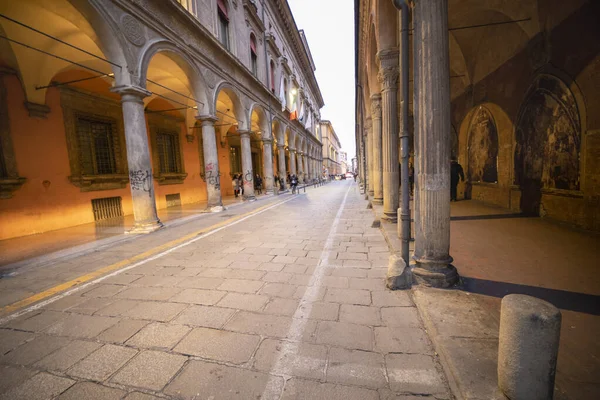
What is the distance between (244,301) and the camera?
3.00 meters

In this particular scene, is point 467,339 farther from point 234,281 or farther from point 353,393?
point 234,281

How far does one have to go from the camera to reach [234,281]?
360 centimetres

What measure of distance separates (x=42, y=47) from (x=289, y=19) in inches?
886

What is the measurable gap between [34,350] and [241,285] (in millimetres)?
2030

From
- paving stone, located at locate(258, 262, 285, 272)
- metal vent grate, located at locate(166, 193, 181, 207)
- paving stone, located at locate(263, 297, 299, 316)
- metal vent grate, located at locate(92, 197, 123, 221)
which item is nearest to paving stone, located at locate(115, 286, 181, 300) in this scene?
paving stone, located at locate(258, 262, 285, 272)

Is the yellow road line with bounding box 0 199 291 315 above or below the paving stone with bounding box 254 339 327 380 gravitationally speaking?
above

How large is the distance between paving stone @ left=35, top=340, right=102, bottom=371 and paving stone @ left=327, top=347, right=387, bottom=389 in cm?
218

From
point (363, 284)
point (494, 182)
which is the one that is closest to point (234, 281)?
point (363, 284)

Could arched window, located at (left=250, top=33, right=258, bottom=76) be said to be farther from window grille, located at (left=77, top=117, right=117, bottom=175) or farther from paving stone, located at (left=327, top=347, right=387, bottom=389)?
paving stone, located at (left=327, top=347, right=387, bottom=389)

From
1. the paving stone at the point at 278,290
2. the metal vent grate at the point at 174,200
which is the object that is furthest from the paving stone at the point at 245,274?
the metal vent grate at the point at 174,200

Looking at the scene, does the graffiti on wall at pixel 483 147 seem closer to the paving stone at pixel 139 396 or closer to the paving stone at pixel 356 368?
the paving stone at pixel 356 368

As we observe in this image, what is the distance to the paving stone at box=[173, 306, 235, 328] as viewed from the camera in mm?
2576

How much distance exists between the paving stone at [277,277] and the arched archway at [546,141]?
21.3ft

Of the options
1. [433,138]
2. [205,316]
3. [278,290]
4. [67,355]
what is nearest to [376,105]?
[433,138]
